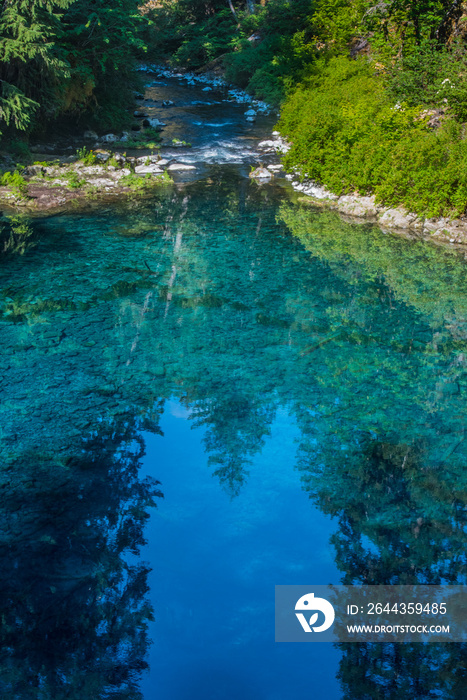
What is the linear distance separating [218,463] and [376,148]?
415 inches

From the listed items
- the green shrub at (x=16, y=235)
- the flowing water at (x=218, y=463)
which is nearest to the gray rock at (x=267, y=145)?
the green shrub at (x=16, y=235)

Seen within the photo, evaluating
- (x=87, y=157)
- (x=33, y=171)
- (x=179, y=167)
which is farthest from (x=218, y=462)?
(x=179, y=167)

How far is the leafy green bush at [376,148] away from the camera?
13.1m

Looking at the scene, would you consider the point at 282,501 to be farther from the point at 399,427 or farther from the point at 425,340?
the point at 425,340

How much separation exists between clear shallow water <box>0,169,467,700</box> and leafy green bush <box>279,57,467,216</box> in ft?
6.22

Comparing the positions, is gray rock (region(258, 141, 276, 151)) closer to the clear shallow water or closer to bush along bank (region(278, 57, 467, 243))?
bush along bank (region(278, 57, 467, 243))

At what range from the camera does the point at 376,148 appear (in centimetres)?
1452

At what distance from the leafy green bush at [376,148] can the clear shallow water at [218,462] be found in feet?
6.22

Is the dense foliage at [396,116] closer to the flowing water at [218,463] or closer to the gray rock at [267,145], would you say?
the gray rock at [267,145]

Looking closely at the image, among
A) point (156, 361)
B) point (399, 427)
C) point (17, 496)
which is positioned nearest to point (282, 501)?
point (399, 427)

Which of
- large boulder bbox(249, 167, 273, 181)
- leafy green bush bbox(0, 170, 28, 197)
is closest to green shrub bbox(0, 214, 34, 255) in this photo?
leafy green bush bbox(0, 170, 28, 197)

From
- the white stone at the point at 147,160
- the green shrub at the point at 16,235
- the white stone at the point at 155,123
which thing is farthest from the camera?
the white stone at the point at 155,123

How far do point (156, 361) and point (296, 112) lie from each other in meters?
13.1

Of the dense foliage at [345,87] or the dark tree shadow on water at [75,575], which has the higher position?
the dense foliage at [345,87]
